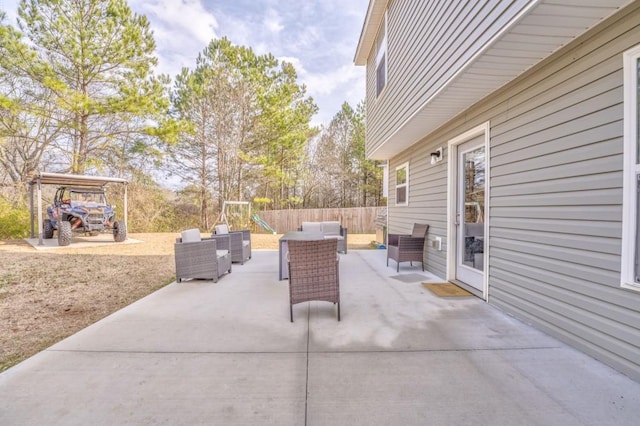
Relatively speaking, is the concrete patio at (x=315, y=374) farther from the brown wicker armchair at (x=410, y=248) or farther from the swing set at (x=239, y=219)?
the swing set at (x=239, y=219)

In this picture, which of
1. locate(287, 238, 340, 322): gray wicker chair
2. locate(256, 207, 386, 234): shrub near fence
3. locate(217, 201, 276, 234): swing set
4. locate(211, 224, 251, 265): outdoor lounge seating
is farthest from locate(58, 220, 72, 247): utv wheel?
locate(287, 238, 340, 322): gray wicker chair

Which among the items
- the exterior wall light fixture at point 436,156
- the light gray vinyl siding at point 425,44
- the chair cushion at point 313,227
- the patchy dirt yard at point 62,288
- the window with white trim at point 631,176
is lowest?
the patchy dirt yard at point 62,288

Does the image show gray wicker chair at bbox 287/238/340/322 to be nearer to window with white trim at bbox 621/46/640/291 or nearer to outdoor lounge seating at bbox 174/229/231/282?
outdoor lounge seating at bbox 174/229/231/282

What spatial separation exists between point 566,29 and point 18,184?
15572 millimetres

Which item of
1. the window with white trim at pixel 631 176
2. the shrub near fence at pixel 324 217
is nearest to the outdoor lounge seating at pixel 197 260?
the window with white trim at pixel 631 176

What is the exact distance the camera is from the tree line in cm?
952

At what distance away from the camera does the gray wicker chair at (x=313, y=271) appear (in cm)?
293

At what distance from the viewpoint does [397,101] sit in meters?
5.05

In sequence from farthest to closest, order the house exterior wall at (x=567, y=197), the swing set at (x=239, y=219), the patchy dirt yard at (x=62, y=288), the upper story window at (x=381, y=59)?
1. the swing set at (x=239, y=219)
2. the upper story window at (x=381, y=59)
3. the patchy dirt yard at (x=62, y=288)
4. the house exterior wall at (x=567, y=197)

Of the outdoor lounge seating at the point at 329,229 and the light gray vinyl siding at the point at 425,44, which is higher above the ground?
the light gray vinyl siding at the point at 425,44

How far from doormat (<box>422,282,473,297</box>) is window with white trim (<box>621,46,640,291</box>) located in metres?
1.97

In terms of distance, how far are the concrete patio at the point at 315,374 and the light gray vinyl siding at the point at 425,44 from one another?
257 cm

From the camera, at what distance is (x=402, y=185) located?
702 centimetres

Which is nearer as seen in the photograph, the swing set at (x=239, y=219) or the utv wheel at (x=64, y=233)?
the utv wheel at (x=64, y=233)
